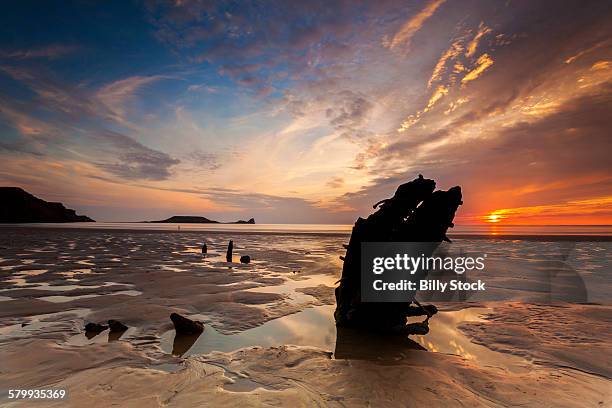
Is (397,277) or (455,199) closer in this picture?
(455,199)

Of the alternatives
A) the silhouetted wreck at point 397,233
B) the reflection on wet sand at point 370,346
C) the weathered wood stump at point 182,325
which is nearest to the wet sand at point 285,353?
the reflection on wet sand at point 370,346

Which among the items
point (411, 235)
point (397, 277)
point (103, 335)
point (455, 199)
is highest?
point (455, 199)

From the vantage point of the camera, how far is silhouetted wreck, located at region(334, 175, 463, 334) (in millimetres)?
8555

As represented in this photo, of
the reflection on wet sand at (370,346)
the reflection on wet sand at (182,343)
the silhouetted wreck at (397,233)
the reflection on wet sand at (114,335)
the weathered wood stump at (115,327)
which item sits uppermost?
the silhouetted wreck at (397,233)

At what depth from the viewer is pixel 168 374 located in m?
6.31

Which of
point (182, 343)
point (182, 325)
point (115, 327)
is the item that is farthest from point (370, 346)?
point (115, 327)

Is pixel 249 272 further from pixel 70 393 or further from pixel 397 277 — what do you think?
pixel 70 393

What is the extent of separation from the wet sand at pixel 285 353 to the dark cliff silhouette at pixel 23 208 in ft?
628

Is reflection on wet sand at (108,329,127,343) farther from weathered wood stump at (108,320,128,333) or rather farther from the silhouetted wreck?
the silhouetted wreck

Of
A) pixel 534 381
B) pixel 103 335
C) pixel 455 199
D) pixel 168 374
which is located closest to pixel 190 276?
pixel 103 335

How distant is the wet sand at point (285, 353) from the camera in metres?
5.66

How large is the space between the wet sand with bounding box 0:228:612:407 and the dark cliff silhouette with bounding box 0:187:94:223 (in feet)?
628

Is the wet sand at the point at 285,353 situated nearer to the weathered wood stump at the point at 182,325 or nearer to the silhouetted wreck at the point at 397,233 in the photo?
the weathered wood stump at the point at 182,325

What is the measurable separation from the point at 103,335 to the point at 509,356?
37.7ft
